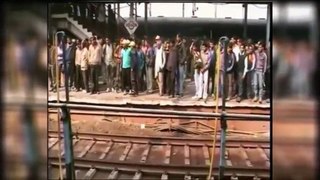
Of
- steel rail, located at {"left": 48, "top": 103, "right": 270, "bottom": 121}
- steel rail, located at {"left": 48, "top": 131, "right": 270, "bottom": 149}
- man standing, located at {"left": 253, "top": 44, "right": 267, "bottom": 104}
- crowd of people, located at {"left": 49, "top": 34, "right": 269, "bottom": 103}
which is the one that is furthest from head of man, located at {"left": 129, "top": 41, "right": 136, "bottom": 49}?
man standing, located at {"left": 253, "top": 44, "right": 267, "bottom": 104}

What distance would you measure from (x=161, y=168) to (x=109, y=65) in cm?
43

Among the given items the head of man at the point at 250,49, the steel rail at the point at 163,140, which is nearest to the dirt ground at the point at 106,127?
the steel rail at the point at 163,140

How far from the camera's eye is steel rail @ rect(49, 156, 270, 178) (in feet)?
5.02

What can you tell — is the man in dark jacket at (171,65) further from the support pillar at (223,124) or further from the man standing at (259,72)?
the man standing at (259,72)

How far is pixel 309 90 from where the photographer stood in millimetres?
1259

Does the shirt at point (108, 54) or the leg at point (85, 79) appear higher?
the shirt at point (108, 54)

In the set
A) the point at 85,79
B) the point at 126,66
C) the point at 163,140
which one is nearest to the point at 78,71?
the point at 85,79

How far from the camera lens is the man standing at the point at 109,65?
159cm

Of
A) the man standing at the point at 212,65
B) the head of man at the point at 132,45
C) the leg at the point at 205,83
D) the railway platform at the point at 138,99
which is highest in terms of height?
the head of man at the point at 132,45

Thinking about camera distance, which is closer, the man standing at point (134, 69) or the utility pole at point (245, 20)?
the utility pole at point (245, 20)

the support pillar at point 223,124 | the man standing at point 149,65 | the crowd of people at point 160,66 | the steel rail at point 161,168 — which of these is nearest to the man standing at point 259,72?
the crowd of people at point 160,66

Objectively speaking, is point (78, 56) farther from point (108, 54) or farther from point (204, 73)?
point (204, 73)

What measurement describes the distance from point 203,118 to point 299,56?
0.42 m

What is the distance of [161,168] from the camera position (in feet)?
5.21
